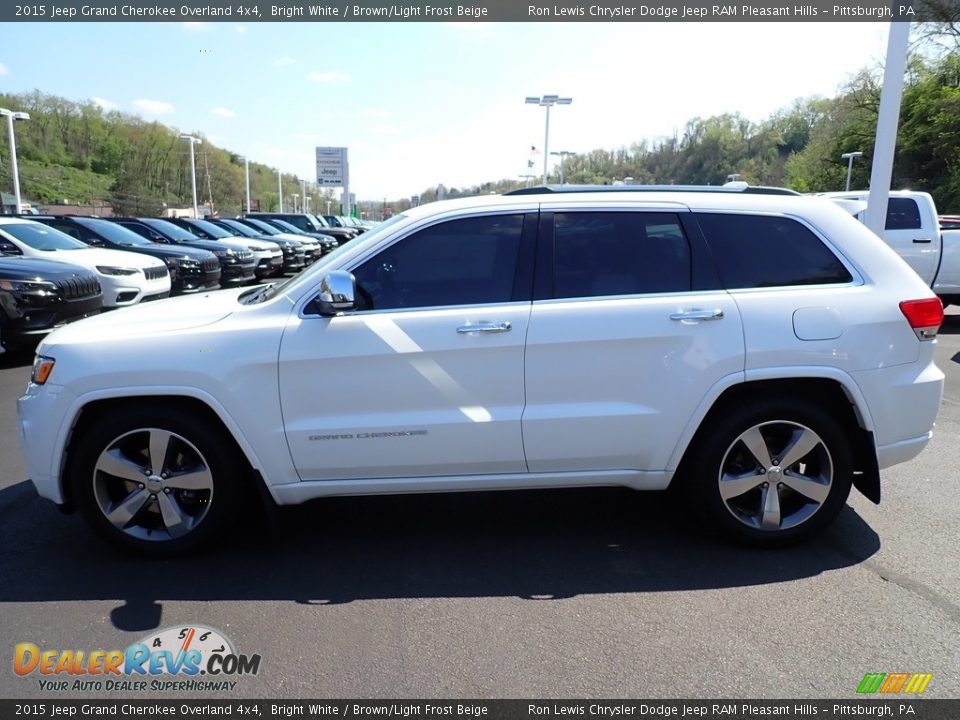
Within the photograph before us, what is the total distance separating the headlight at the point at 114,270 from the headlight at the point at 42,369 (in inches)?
315

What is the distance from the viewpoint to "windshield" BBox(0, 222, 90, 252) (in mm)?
10945

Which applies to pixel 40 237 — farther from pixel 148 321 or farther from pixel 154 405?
pixel 154 405

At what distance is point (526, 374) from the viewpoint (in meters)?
3.40

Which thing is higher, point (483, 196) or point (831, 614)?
point (483, 196)

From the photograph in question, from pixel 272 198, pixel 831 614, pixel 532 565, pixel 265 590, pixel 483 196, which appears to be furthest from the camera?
pixel 272 198

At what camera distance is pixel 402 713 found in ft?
8.20

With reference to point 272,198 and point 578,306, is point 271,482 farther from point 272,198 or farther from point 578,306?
point 272,198

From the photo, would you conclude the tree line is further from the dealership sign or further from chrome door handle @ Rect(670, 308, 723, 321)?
chrome door handle @ Rect(670, 308, 723, 321)

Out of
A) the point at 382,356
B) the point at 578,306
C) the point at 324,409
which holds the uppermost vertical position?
the point at 578,306

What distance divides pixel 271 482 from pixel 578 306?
1.79 metres

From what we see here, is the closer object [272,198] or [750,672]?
[750,672]

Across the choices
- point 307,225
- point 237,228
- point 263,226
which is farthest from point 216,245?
point 307,225

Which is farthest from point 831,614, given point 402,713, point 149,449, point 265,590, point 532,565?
point 149,449

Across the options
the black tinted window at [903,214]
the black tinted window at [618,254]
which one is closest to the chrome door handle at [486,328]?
the black tinted window at [618,254]
